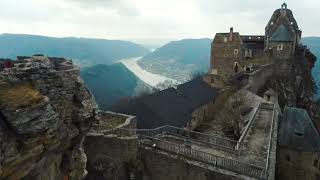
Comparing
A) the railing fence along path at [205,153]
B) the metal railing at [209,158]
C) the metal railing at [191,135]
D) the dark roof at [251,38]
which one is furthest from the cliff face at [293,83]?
the metal railing at [209,158]

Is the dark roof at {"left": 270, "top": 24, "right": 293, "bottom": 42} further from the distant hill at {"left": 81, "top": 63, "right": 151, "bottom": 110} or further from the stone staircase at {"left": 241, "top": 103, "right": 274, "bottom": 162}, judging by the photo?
the distant hill at {"left": 81, "top": 63, "right": 151, "bottom": 110}

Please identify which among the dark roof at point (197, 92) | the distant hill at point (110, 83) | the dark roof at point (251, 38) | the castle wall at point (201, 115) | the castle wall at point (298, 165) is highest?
the dark roof at point (251, 38)

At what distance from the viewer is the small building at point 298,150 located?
27359 millimetres

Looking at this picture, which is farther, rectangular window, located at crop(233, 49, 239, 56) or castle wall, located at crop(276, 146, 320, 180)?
rectangular window, located at crop(233, 49, 239, 56)

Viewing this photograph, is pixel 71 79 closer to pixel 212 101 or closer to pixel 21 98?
pixel 21 98

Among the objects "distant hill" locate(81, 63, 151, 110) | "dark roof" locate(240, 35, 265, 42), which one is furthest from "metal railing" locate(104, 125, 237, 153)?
"distant hill" locate(81, 63, 151, 110)

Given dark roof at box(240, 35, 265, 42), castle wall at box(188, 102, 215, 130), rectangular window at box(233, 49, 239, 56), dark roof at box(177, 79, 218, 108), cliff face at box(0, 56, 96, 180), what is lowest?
castle wall at box(188, 102, 215, 130)

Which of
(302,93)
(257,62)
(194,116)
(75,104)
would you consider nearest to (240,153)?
(75,104)

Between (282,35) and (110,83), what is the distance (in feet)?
277

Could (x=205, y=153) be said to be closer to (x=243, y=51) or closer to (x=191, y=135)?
(x=191, y=135)

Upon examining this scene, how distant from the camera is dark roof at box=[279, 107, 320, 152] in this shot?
1080 inches

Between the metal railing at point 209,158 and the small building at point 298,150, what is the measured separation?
12.3m

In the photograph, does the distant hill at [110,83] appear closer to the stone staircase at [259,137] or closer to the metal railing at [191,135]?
the stone staircase at [259,137]

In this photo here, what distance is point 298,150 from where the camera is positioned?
27656mm
